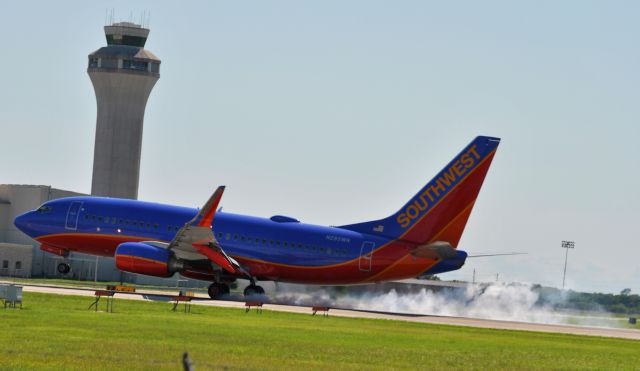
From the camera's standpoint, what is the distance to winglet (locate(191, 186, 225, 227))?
61281 millimetres

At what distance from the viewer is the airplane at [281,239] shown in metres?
63.9

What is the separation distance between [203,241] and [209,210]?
84.1 inches

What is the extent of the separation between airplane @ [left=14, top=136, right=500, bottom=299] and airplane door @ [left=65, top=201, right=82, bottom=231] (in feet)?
0.19

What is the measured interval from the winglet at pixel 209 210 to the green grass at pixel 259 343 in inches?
280

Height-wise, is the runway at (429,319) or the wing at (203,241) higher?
the wing at (203,241)

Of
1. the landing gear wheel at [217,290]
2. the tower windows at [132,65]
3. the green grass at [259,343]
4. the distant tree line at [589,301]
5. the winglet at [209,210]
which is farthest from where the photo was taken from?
the tower windows at [132,65]

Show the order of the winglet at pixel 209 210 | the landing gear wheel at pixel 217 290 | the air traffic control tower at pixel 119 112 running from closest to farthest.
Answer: the winglet at pixel 209 210 → the landing gear wheel at pixel 217 290 → the air traffic control tower at pixel 119 112

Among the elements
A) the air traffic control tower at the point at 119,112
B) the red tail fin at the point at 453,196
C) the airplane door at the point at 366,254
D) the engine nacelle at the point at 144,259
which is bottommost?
the engine nacelle at the point at 144,259

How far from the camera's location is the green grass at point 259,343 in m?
32.3

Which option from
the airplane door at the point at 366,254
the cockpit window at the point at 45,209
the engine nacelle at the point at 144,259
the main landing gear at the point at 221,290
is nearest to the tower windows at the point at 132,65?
the cockpit window at the point at 45,209

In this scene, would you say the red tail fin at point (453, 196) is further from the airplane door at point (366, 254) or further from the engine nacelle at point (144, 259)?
the engine nacelle at point (144, 259)

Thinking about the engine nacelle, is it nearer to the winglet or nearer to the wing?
the wing

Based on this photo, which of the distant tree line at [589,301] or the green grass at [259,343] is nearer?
the green grass at [259,343]

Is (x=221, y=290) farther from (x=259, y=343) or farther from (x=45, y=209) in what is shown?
(x=259, y=343)
